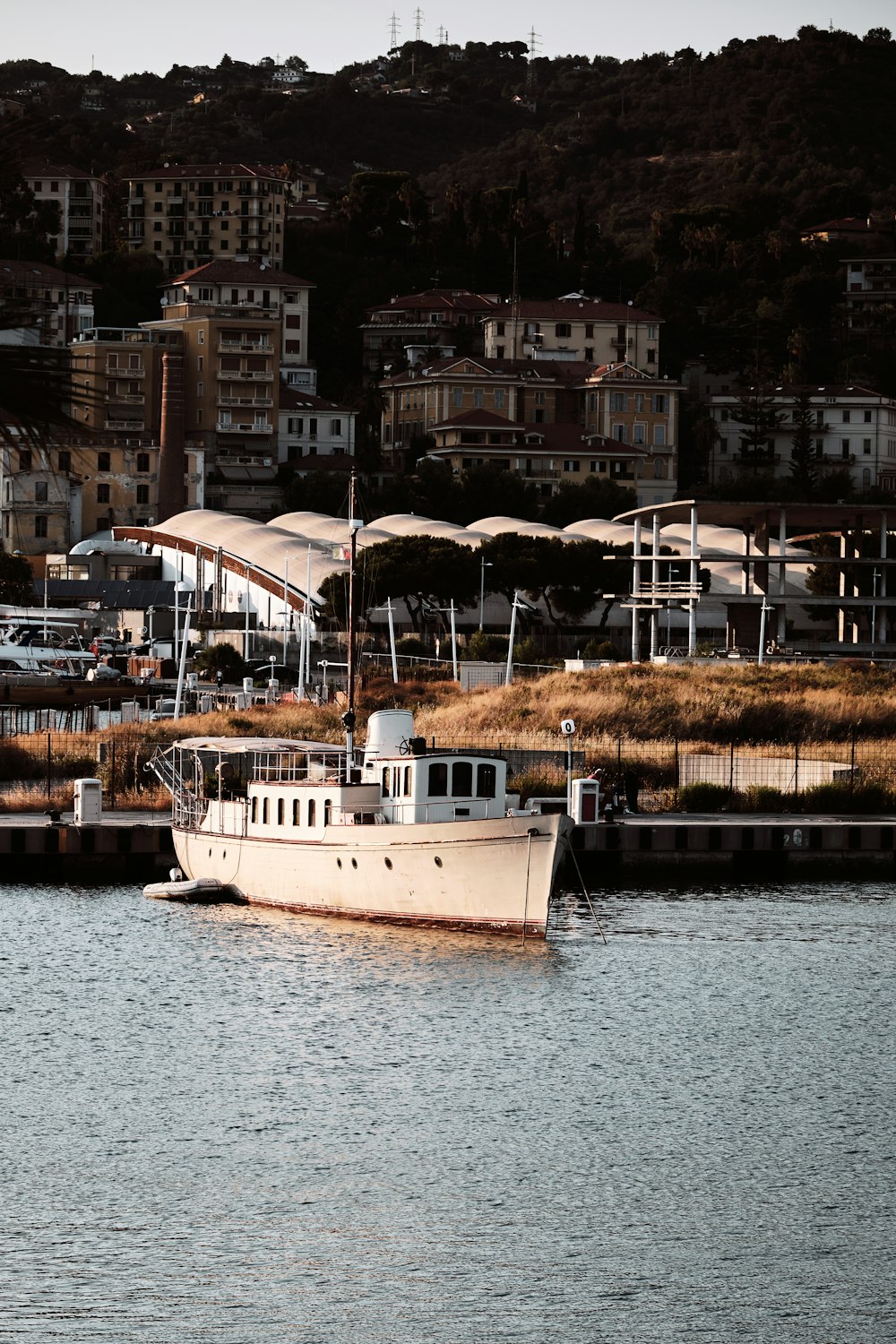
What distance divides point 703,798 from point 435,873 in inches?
570

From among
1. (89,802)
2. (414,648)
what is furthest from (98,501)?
(89,802)

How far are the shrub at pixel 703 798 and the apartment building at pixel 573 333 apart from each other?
429 ft

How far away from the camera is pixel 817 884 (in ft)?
148

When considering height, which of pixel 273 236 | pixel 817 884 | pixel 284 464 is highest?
pixel 273 236

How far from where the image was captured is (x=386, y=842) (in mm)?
38344

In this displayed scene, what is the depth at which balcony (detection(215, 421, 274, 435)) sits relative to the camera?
506ft

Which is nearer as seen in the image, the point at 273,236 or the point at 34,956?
the point at 34,956

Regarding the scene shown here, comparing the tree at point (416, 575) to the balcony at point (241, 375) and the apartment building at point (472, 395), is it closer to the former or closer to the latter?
the balcony at point (241, 375)

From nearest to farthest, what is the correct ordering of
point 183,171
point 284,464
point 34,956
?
point 34,956 → point 284,464 → point 183,171

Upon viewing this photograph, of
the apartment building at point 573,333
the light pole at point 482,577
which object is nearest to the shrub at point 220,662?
the light pole at point 482,577

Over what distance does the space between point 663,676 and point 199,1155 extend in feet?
162

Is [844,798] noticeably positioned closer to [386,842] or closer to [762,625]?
[386,842]

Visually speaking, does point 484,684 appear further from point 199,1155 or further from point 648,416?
point 648,416

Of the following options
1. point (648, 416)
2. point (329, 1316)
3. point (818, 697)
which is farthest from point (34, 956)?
point (648, 416)
